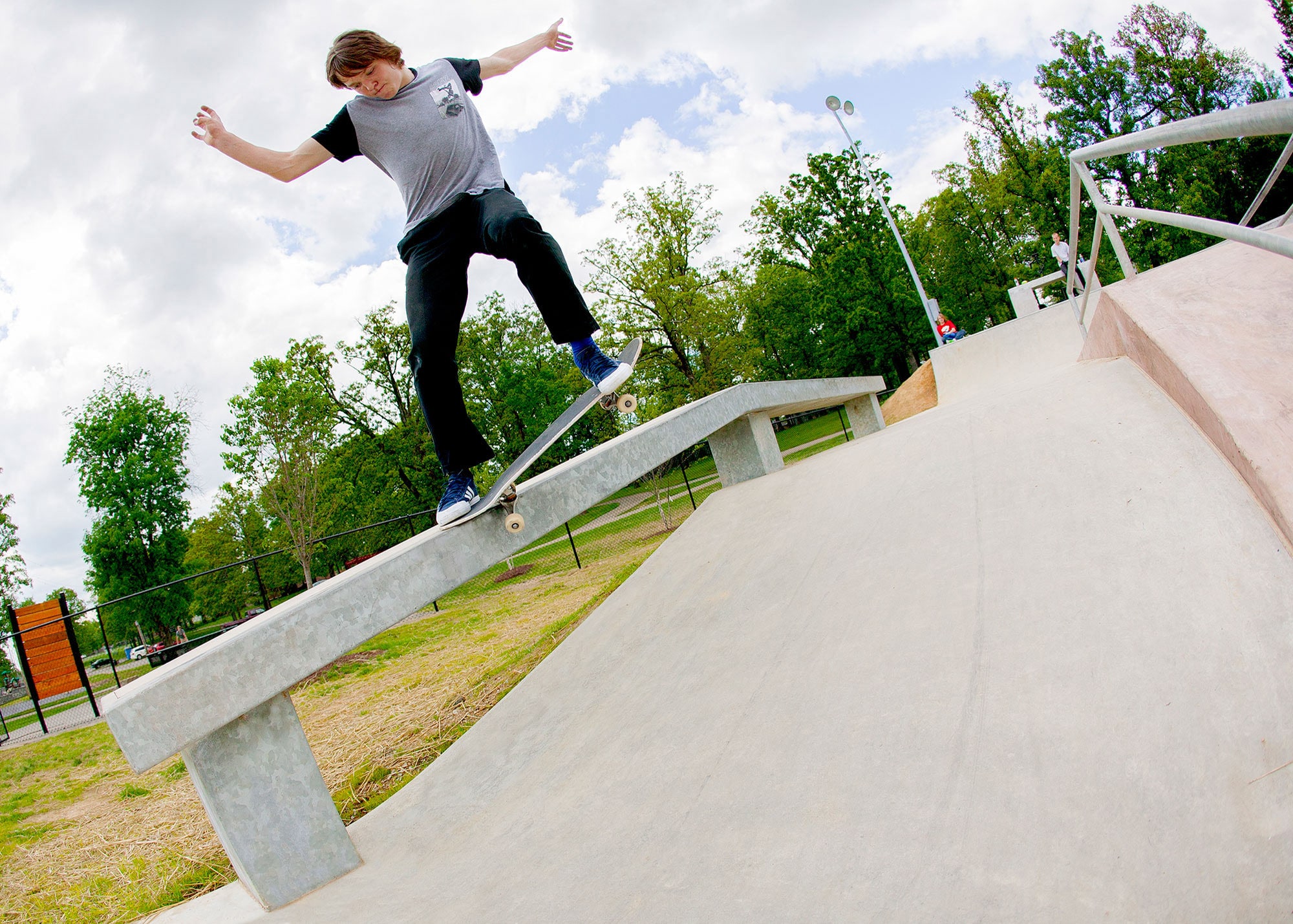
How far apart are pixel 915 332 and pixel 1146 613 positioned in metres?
37.1

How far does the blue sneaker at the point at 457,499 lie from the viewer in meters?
3.59

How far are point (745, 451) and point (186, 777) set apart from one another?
5759 mm

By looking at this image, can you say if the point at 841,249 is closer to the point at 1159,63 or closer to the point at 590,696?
the point at 1159,63

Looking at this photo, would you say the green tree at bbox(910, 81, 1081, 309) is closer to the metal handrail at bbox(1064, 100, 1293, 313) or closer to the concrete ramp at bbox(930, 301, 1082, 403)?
the concrete ramp at bbox(930, 301, 1082, 403)

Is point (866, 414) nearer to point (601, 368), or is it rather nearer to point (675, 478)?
point (601, 368)

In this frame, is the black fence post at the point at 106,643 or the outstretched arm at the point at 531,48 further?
the black fence post at the point at 106,643

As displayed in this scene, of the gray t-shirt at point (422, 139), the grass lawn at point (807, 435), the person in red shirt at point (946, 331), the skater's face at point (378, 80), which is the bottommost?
the grass lawn at point (807, 435)

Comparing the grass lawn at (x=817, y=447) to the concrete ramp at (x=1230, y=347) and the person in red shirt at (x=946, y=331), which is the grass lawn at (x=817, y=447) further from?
the concrete ramp at (x=1230, y=347)

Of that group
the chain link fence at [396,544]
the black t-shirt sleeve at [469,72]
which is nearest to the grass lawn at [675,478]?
the chain link fence at [396,544]

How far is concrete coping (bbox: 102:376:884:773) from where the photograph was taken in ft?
8.27

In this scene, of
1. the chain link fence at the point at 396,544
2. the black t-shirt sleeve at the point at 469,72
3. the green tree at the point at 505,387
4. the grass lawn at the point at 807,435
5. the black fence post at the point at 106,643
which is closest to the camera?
the black t-shirt sleeve at the point at 469,72

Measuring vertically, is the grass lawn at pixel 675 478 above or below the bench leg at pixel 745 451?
below

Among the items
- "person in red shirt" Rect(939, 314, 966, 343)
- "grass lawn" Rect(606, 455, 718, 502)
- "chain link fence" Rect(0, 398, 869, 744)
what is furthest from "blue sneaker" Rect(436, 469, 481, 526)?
"person in red shirt" Rect(939, 314, 966, 343)

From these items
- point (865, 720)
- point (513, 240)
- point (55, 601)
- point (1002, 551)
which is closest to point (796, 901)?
point (865, 720)
